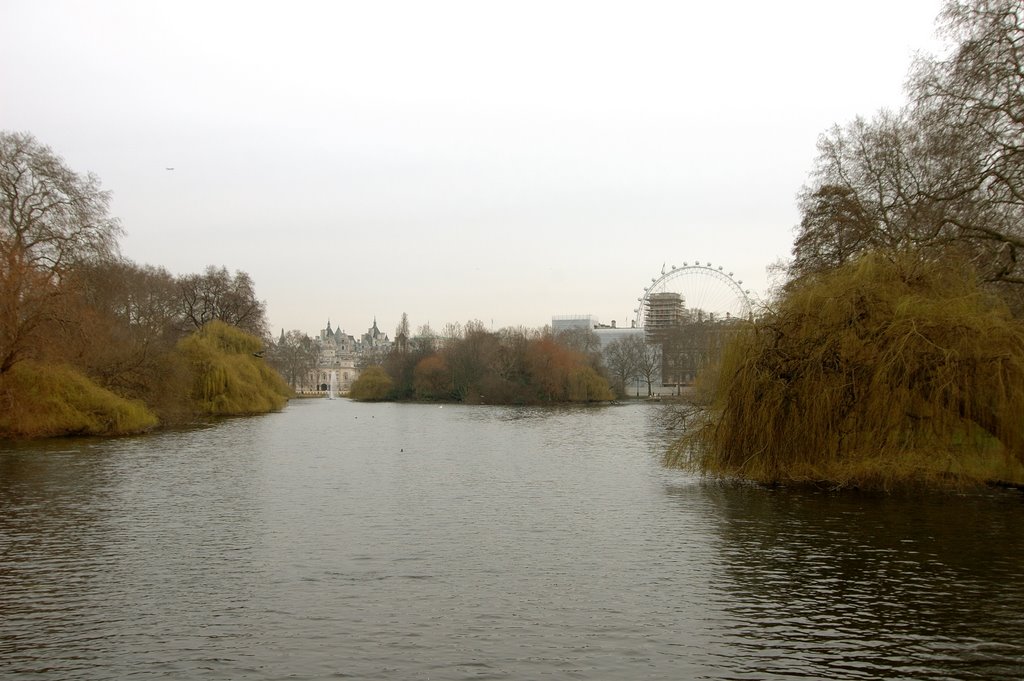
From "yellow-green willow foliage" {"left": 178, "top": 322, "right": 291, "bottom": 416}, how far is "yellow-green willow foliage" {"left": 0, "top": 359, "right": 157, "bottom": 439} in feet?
55.4

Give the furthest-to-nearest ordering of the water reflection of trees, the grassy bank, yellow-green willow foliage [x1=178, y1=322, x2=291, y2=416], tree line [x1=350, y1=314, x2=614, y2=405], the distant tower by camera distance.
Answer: the distant tower, tree line [x1=350, y1=314, x2=614, y2=405], yellow-green willow foliage [x1=178, y1=322, x2=291, y2=416], the grassy bank, the water reflection of trees

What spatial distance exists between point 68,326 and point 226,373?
73.6 feet

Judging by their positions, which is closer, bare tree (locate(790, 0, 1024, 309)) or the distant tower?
bare tree (locate(790, 0, 1024, 309))

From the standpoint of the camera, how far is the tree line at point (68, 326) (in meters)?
34.1

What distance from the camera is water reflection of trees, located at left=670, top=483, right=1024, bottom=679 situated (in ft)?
32.7

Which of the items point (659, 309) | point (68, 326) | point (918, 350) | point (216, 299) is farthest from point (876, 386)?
point (659, 309)

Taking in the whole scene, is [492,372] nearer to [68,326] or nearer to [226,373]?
[226,373]

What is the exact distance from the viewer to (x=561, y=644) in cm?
1047

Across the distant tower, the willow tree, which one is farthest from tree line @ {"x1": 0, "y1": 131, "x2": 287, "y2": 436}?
the distant tower

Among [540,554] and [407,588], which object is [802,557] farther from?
[407,588]

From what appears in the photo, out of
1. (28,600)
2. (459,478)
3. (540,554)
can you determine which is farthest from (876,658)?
(459,478)

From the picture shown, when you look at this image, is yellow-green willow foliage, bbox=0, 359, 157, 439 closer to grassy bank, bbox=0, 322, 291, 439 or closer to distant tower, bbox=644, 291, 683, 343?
grassy bank, bbox=0, 322, 291, 439

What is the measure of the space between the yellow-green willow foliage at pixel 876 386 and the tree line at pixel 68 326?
26.7 metres

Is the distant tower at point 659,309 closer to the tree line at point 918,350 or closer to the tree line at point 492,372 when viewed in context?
the tree line at point 492,372
